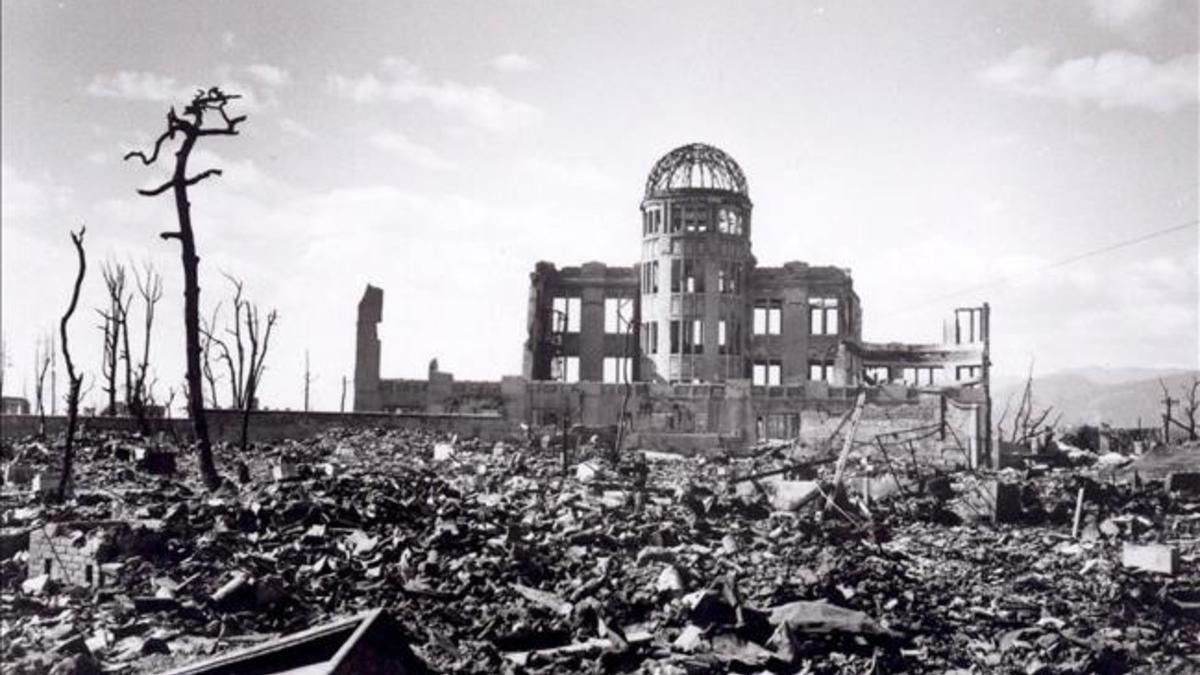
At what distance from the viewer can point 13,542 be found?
1155 centimetres

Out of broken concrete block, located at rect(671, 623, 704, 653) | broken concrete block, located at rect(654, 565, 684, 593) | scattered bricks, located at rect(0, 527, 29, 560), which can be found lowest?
A: broken concrete block, located at rect(671, 623, 704, 653)

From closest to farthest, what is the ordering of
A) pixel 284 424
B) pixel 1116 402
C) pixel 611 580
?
pixel 611 580 < pixel 284 424 < pixel 1116 402

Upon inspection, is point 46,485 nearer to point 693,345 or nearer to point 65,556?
point 65,556

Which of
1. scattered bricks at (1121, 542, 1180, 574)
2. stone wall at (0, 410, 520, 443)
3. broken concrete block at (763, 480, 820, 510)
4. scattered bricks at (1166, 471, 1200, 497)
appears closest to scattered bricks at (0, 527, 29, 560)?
broken concrete block at (763, 480, 820, 510)

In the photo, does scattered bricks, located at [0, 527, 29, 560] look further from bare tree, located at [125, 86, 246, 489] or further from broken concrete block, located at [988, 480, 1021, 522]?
broken concrete block, located at [988, 480, 1021, 522]

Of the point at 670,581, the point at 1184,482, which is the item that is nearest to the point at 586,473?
the point at 670,581

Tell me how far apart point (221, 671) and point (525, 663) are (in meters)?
3.00

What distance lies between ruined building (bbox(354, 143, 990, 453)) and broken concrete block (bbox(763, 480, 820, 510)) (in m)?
22.7

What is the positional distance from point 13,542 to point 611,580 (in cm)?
761

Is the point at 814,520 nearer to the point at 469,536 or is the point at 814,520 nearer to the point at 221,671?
the point at 469,536

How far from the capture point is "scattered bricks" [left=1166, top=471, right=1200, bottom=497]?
19.9 m

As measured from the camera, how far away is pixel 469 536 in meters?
12.3

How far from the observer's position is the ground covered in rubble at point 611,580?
854 cm

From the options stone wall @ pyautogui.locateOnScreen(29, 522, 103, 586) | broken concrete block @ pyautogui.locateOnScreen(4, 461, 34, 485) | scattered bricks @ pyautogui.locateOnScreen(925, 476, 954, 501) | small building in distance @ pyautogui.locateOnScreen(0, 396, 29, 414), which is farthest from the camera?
small building in distance @ pyautogui.locateOnScreen(0, 396, 29, 414)
